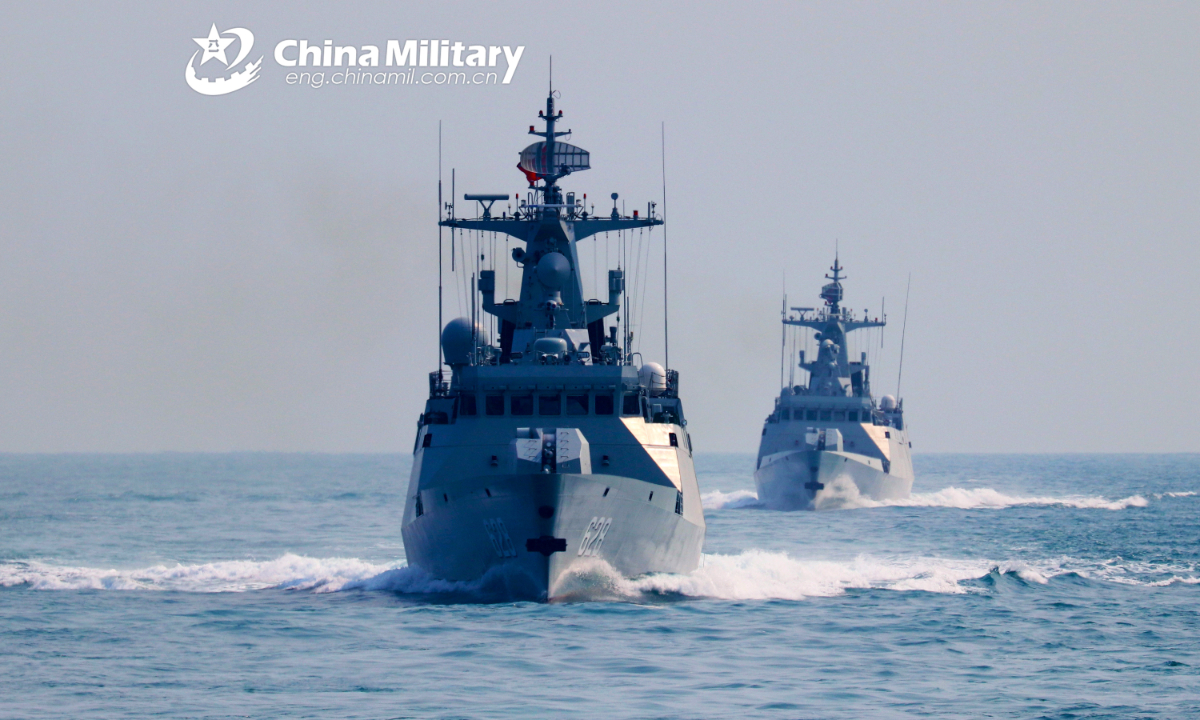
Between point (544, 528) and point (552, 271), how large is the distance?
8.95 metres

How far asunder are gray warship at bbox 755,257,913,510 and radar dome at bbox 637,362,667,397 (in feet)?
108

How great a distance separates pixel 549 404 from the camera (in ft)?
101

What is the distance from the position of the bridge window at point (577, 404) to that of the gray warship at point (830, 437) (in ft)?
122

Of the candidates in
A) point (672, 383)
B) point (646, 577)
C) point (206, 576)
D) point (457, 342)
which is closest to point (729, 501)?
point (672, 383)

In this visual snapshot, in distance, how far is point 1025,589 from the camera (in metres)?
33.1

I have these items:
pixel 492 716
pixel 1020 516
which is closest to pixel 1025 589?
pixel 492 716

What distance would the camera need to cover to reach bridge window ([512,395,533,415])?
1207 inches

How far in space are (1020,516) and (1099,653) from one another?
43.2 m

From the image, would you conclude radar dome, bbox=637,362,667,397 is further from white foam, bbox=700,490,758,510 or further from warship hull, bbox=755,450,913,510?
Result: white foam, bbox=700,490,758,510

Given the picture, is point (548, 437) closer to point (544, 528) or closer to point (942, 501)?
point (544, 528)

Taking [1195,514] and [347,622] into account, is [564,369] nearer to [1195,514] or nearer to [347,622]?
[347,622]

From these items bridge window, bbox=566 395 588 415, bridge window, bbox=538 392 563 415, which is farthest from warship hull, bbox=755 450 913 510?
bridge window, bbox=538 392 563 415

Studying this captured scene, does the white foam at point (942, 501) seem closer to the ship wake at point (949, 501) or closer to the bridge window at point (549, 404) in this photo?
the ship wake at point (949, 501)

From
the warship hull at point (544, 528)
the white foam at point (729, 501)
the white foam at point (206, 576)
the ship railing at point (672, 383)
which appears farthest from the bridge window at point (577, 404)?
the white foam at point (729, 501)
